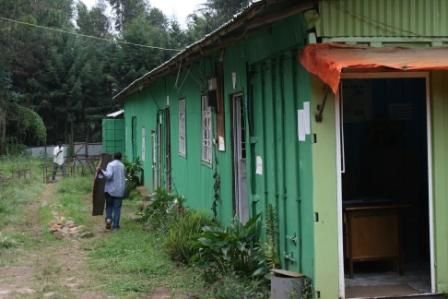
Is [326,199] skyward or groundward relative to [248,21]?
groundward

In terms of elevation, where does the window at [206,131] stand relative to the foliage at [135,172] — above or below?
above

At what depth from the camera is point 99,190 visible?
14000mm

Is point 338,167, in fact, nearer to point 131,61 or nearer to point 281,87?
point 281,87

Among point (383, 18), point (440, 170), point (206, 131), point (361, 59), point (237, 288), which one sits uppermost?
point (383, 18)

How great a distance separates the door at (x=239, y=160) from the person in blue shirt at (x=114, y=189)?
12.0ft

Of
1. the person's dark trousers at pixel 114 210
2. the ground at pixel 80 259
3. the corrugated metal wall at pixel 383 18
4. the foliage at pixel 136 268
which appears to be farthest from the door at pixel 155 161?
the corrugated metal wall at pixel 383 18

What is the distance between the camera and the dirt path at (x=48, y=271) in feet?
26.0

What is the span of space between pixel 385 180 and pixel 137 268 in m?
3.51

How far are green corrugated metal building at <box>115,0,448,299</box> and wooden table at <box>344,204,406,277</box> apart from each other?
1 cm

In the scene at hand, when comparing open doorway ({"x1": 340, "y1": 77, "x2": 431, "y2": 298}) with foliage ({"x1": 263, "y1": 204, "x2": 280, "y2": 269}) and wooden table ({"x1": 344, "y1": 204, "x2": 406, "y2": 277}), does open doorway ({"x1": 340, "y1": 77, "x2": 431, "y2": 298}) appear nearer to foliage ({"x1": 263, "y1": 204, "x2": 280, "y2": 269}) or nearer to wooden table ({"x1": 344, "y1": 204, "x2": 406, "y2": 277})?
wooden table ({"x1": 344, "y1": 204, "x2": 406, "y2": 277})

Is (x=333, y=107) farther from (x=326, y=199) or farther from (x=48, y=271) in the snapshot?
(x=48, y=271)

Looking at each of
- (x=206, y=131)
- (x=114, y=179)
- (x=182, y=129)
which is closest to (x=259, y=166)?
(x=206, y=131)

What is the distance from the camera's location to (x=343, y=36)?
253 inches

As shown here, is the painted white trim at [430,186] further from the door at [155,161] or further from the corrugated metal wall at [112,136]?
the corrugated metal wall at [112,136]
